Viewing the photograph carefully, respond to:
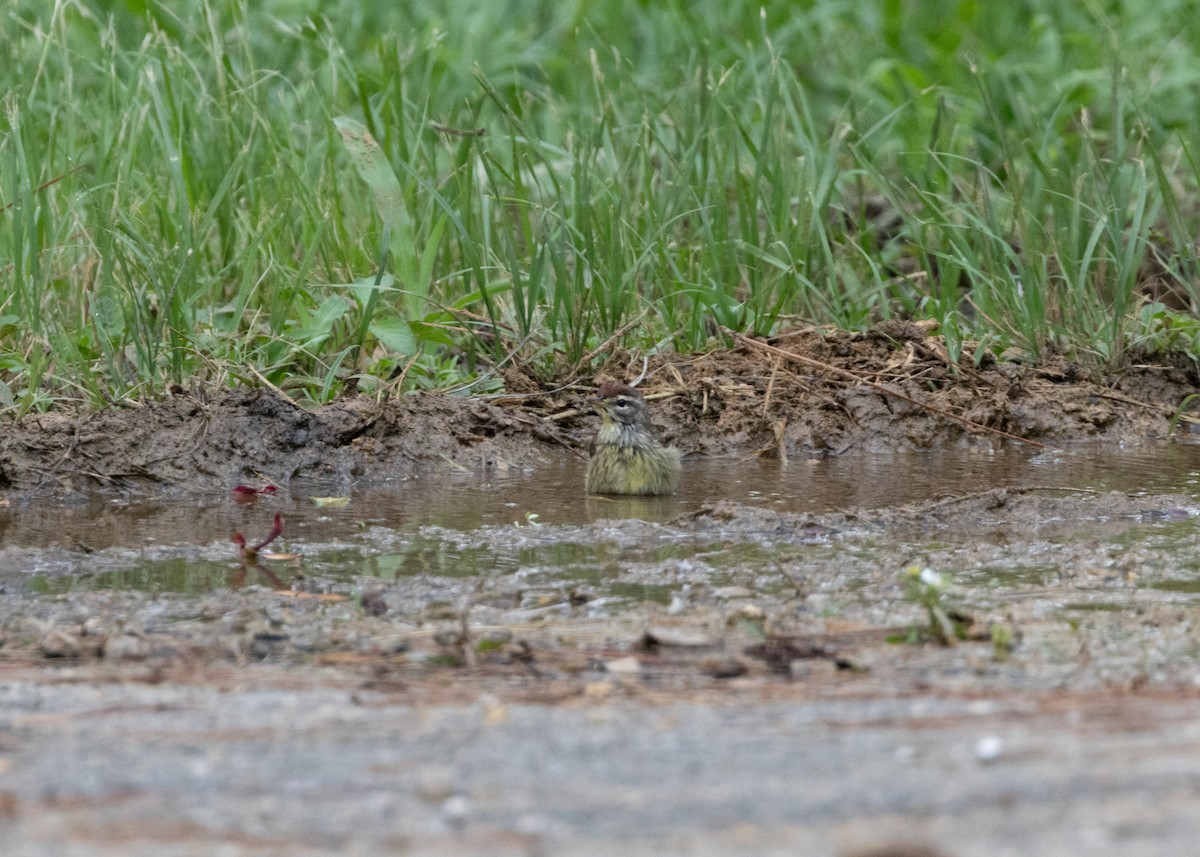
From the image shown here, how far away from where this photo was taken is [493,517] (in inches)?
218

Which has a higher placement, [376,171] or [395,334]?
[376,171]

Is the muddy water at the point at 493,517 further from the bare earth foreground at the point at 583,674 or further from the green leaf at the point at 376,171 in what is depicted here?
the green leaf at the point at 376,171

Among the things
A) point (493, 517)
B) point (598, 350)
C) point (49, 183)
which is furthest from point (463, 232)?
point (493, 517)

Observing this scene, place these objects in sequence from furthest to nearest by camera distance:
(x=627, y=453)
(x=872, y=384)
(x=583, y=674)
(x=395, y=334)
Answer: (x=872, y=384), (x=395, y=334), (x=627, y=453), (x=583, y=674)

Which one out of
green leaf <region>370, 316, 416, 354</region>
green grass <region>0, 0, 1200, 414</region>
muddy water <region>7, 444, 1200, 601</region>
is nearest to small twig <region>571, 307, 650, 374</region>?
green grass <region>0, 0, 1200, 414</region>

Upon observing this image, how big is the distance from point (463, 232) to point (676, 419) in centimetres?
134

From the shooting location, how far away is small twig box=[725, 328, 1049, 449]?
7344 millimetres

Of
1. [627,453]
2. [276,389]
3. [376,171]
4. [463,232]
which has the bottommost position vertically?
[627,453]

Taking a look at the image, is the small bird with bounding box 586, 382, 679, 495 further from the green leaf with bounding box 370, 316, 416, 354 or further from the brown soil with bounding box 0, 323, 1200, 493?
the green leaf with bounding box 370, 316, 416, 354

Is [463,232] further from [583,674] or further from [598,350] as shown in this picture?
[583,674]

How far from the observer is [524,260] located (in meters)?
7.79

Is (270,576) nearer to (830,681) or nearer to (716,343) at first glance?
(830,681)

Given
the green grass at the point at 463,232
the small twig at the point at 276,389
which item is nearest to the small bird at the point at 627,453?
the green grass at the point at 463,232

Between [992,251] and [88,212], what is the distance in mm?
4449
